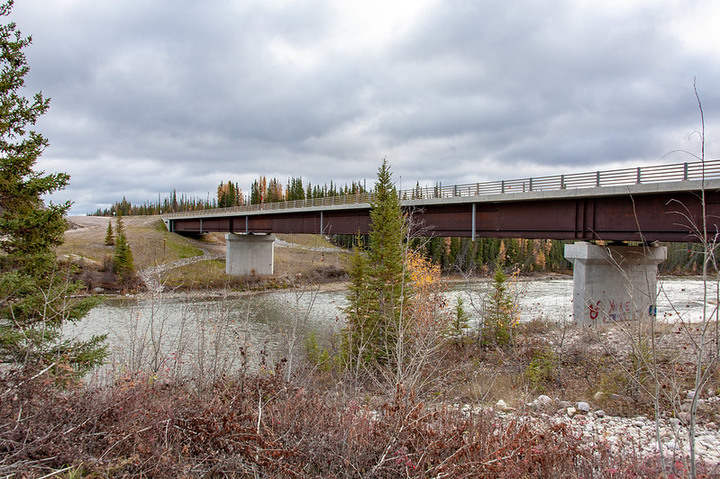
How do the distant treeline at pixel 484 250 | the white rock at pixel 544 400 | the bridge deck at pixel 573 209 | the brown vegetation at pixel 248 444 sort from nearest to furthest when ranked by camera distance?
the brown vegetation at pixel 248 444
the white rock at pixel 544 400
the bridge deck at pixel 573 209
the distant treeline at pixel 484 250

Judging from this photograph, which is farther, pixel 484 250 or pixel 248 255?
pixel 484 250

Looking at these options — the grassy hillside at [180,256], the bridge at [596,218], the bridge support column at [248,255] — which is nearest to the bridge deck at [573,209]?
the bridge at [596,218]

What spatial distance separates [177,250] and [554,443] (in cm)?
7272

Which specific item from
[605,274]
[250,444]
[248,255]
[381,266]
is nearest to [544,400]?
[250,444]

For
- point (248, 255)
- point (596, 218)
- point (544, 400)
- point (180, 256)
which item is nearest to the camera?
point (544, 400)

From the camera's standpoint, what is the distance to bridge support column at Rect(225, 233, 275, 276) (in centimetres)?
5759

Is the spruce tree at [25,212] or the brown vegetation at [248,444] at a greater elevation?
the spruce tree at [25,212]

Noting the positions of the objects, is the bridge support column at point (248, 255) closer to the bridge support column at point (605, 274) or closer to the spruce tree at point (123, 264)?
the spruce tree at point (123, 264)

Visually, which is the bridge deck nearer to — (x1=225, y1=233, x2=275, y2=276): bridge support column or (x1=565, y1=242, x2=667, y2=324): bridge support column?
(x1=565, y1=242, x2=667, y2=324): bridge support column

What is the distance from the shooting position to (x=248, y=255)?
58.8 meters

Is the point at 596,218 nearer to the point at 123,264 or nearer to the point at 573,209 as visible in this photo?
the point at 573,209

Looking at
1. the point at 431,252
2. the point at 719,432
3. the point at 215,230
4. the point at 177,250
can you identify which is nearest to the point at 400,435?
the point at 719,432

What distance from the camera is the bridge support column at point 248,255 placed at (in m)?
57.6

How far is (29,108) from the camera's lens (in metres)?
12.3
